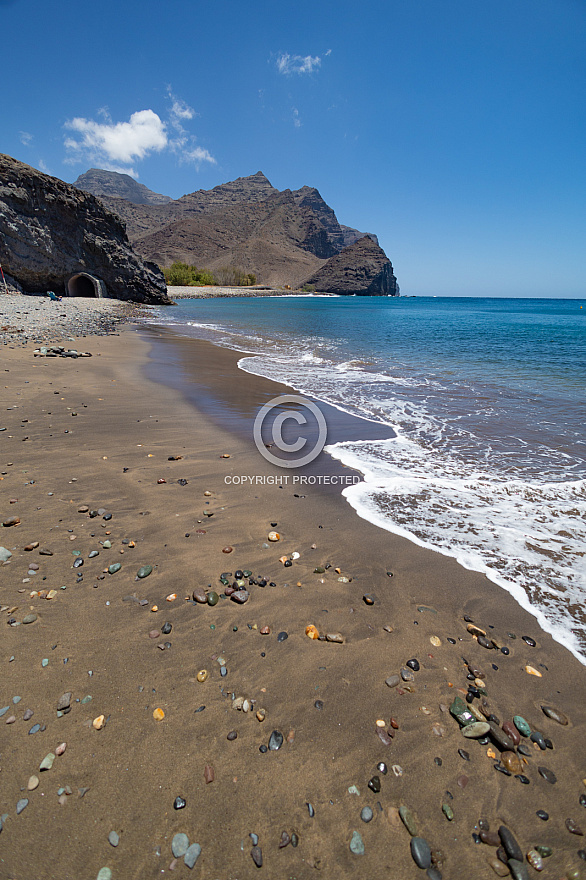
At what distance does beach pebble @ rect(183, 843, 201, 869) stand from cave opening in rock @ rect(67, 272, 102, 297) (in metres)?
54.5

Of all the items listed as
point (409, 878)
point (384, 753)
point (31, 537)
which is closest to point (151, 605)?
point (31, 537)

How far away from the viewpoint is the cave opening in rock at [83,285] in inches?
1773

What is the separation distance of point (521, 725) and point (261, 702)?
1747mm

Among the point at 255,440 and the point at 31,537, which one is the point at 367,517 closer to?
the point at 255,440

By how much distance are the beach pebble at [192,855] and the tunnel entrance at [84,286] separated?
54.4m

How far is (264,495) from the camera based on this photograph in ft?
16.7

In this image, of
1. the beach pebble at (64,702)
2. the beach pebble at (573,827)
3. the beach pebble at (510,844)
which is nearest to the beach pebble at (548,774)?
the beach pebble at (573,827)

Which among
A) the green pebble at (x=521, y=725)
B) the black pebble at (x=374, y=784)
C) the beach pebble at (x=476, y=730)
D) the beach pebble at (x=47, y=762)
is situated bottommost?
the black pebble at (x=374, y=784)

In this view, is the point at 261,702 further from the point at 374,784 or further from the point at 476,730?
the point at 476,730

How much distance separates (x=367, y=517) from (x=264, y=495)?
1450 millimetres

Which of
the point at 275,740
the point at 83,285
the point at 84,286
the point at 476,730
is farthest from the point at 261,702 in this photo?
the point at 84,286

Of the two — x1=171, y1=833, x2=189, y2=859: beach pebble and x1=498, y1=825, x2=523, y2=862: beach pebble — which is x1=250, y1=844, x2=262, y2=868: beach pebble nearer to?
x1=171, y1=833, x2=189, y2=859: beach pebble

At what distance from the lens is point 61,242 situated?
42.7 meters

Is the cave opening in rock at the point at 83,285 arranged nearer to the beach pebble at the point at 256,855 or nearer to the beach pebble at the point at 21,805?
the beach pebble at the point at 21,805
